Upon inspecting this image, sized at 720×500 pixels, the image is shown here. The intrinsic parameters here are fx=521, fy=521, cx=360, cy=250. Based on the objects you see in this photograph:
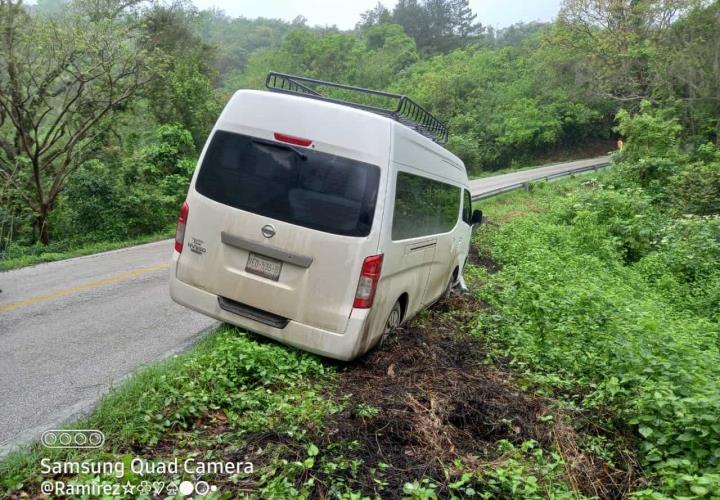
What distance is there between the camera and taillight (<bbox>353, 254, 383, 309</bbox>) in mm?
4621

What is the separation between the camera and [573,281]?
8062 mm

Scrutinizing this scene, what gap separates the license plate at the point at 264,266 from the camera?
473 cm

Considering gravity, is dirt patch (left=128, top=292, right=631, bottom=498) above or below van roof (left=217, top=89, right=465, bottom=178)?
below

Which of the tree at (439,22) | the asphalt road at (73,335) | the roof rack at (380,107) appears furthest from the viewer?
the tree at (439,22)

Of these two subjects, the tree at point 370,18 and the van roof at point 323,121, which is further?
the tree at point 370,18

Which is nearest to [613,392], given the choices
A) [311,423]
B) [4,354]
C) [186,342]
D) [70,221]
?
[311,423]

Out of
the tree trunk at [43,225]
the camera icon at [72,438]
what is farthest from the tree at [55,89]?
the camera icon at [72,438]

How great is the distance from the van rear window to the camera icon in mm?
2226

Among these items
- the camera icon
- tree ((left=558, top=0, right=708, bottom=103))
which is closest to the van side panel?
the camera icon

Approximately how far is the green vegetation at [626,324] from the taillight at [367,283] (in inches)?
67.7

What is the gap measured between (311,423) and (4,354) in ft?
10.7

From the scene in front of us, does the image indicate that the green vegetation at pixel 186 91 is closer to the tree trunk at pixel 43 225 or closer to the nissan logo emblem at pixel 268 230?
the tree trunk at pixel 43 225

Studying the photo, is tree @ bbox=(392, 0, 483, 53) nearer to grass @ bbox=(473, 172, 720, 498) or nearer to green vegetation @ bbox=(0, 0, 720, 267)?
green vegetation @ bbox=(0, 0, 720, 267)

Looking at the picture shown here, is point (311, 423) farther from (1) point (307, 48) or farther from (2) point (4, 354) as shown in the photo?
(1) point (307, 48)
